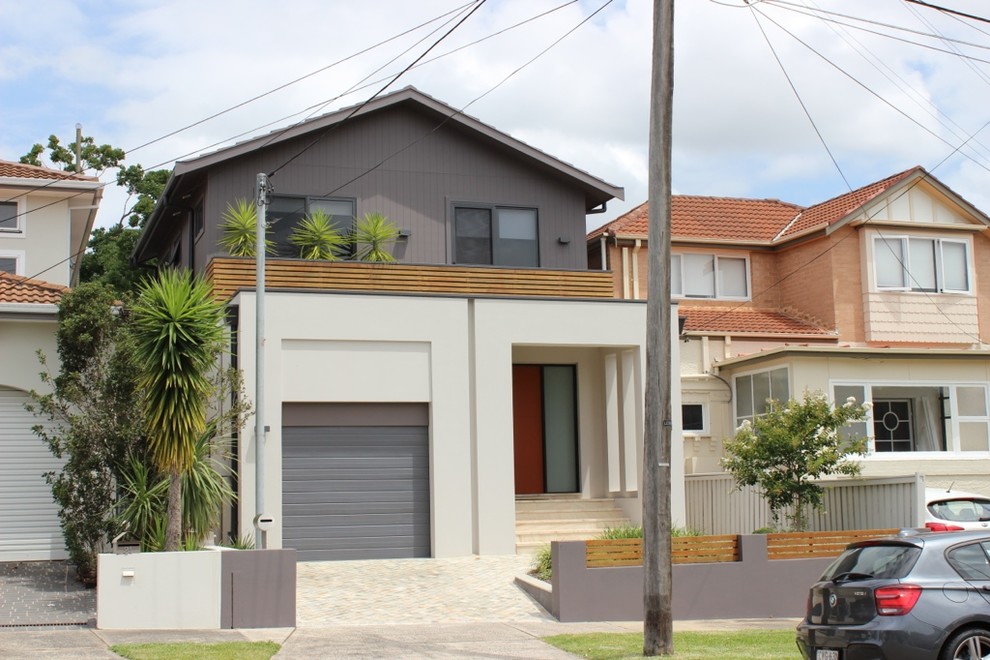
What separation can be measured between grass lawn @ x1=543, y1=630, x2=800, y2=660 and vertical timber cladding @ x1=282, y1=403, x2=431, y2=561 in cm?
611

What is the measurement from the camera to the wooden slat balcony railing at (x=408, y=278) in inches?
816

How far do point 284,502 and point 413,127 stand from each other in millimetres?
8599

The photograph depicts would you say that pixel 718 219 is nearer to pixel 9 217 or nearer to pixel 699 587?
pixel 699 587

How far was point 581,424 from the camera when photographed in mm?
23172

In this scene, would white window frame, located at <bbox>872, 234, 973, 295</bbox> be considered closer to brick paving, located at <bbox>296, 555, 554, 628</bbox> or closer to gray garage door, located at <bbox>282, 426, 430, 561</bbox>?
brick paving, located at <bbox>296, 555, 554, 628</bbox>

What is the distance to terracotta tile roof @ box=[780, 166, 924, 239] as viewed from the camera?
94.7 ft

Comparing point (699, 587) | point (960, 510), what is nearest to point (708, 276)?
point (960, 510)

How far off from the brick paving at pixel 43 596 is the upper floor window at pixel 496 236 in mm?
9646

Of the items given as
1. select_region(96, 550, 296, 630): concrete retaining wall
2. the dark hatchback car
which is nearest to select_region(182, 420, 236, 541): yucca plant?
select_region(96, 550, 296, 630): concrete retaining wall

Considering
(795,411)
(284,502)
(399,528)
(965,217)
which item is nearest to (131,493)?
(284,502)

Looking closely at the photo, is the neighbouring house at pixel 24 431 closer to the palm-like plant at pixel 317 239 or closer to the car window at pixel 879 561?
the palm-like plant at pixel 317 239

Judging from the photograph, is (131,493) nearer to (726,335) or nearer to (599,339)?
(599,339)

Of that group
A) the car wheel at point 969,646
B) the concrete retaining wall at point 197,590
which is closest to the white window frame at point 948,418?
the concrete retaining wall at point 197,590

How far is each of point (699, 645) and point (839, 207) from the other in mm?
18721
